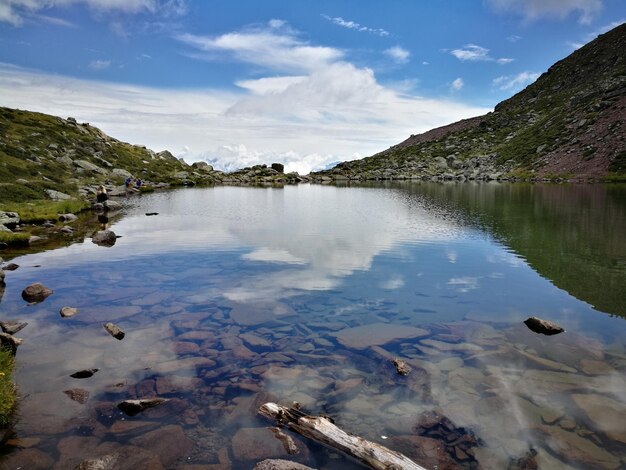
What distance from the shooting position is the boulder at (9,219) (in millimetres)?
40153

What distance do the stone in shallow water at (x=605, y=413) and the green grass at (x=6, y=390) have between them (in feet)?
51.1

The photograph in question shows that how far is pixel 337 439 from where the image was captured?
10.5 meters

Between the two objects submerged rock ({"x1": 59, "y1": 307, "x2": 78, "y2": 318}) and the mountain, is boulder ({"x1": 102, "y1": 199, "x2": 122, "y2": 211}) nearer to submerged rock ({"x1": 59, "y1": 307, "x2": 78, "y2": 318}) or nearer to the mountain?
submerged rock ({"x1": 59, "y1": 307, "x2": 78, "y2": 318})

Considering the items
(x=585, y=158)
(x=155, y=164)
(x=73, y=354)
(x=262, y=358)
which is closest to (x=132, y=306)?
(x=73, y=354)

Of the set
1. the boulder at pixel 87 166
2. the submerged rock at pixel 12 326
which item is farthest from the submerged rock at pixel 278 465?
the boulder at pixel 87 166

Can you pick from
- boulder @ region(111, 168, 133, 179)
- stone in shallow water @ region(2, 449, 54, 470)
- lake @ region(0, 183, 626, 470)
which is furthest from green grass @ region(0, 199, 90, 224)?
boulder @ region(111, 168, 133, 179)

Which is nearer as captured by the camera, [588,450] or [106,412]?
[588,450]

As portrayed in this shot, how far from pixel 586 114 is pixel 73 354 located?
188433mm

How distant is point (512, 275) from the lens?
27250mm

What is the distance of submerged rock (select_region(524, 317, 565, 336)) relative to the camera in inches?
706

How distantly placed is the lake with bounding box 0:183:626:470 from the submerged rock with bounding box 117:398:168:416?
0.25 meters

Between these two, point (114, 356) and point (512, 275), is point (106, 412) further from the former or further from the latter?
point (512, 275)

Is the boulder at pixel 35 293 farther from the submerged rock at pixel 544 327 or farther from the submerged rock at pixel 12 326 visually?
the submerged rock at pixel 544 327

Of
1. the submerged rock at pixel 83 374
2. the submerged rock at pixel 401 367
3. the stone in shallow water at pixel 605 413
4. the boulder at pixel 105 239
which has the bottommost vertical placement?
the stone in shallow water at pixel 605 413
